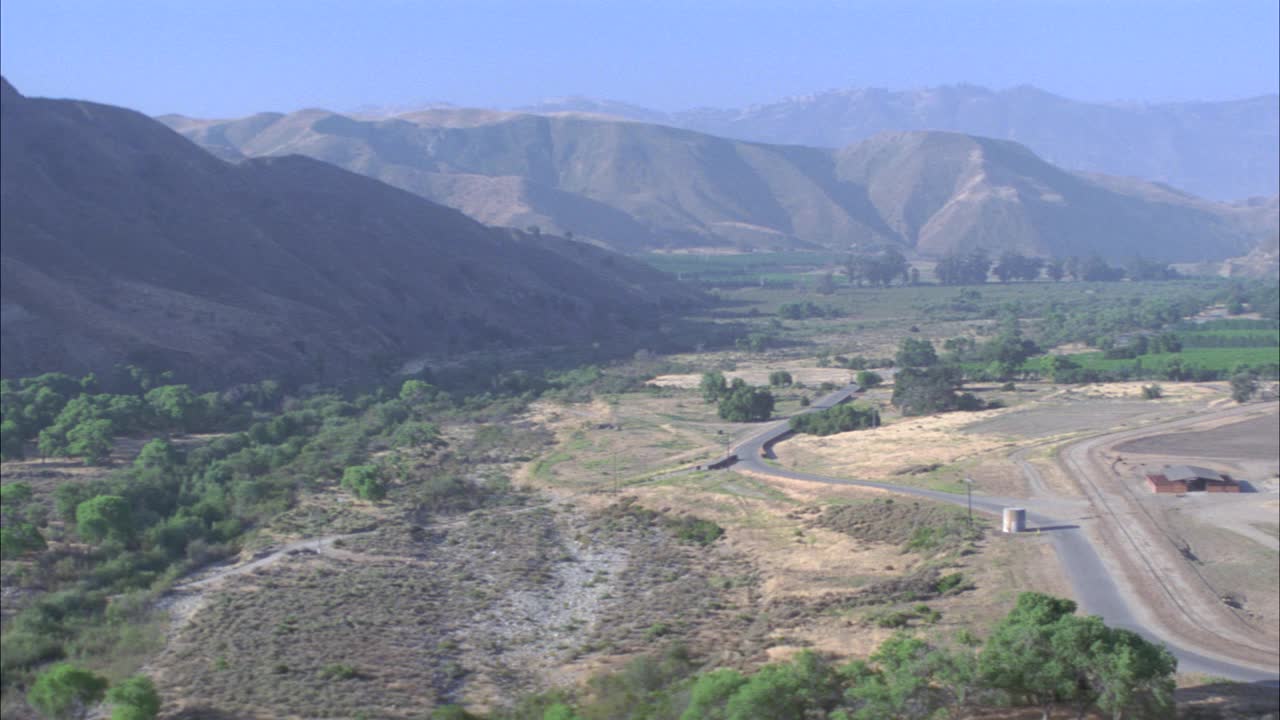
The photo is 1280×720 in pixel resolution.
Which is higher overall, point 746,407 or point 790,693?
point 790,693

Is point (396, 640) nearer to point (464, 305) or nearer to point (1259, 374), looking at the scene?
point (1259, 374)

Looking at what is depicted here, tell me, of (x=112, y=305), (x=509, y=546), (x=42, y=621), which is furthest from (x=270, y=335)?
(x=42, y=621)

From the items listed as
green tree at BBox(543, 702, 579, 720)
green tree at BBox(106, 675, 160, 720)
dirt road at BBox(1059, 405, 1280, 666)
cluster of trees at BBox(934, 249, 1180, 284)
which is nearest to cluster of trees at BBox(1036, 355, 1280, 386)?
dirt road at BBox(1059, 405, 1280, 666)

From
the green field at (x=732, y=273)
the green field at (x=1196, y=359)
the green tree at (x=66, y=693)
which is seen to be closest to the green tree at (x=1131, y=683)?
the green tree at (x=66, y=693)

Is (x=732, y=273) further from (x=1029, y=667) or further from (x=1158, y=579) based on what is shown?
(x=1029, y=667)

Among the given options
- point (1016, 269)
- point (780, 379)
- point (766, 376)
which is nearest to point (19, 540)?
point (780, 379)

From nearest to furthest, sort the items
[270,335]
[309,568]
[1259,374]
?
[309,568], [1259,374], [270,335]

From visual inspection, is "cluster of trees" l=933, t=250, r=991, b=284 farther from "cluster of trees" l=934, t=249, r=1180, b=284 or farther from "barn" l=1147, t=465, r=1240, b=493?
"barn" l=1147, t=465, r=1240, b=493

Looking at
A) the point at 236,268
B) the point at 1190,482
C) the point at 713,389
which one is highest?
the point at 236,268
